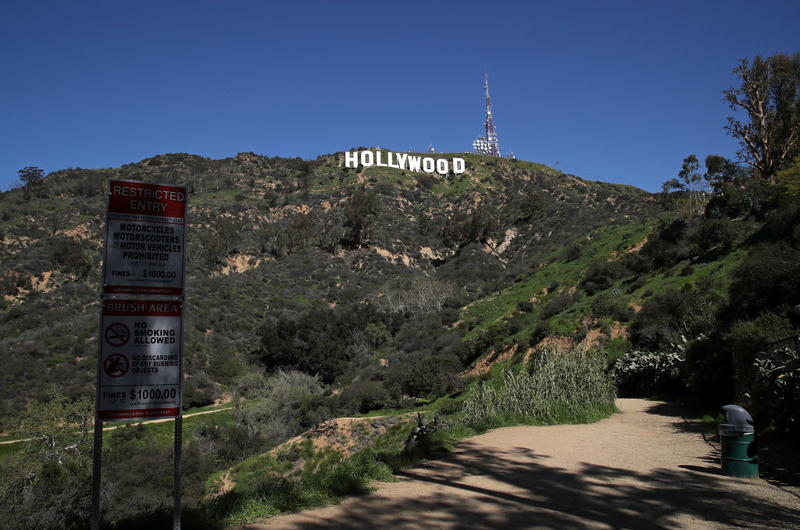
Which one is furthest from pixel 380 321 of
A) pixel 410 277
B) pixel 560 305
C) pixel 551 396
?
pixel 551 396

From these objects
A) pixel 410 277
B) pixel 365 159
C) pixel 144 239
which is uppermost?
pixel 365 159

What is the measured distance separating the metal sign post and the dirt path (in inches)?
57.8

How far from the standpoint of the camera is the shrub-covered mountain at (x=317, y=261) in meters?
36.7

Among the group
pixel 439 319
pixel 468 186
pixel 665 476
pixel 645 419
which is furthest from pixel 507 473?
pixel 468 186

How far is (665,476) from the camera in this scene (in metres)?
6.25

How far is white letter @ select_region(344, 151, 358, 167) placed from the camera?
87938 mm

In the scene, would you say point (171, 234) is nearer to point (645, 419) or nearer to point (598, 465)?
point (598, 465)

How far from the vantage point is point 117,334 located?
4.08m

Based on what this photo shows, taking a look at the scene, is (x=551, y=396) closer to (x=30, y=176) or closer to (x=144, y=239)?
(x=144, y=239)

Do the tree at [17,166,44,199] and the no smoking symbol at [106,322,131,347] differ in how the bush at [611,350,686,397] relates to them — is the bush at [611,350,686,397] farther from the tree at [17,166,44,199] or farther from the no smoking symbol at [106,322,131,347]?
the tree at [17,166,44,199]

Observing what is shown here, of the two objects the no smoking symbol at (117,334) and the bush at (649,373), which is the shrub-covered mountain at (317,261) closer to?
the bush at (649,373)

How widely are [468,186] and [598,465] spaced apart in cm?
8080

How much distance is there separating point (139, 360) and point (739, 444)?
21.4 ft

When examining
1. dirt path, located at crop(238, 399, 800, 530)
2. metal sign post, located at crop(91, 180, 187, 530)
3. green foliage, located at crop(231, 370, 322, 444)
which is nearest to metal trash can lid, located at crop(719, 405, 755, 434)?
dirt path, located at crop(238, 399, 800, 530)
